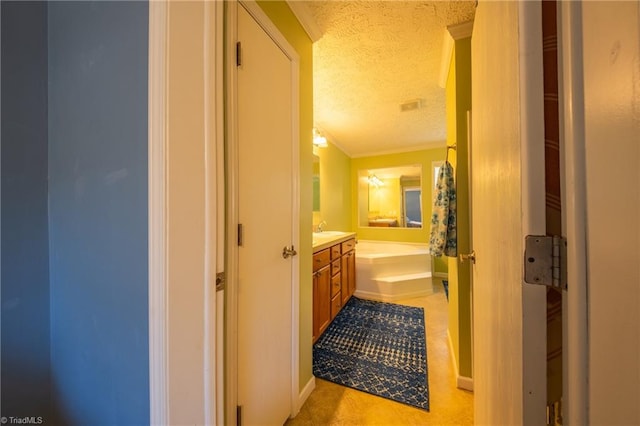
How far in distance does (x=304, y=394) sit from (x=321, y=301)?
0.78m

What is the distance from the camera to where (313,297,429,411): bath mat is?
1.55m

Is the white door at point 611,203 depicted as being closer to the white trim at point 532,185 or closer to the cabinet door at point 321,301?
the white trim at point 532,185

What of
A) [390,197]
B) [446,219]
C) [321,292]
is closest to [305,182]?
[446,219]

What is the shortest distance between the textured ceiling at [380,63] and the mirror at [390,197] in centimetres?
125

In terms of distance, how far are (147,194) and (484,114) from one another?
3.53 ft

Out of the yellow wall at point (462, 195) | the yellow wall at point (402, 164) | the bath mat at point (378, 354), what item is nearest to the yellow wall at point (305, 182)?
the bath mat at point (378, 354)

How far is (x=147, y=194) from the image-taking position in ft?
2.07

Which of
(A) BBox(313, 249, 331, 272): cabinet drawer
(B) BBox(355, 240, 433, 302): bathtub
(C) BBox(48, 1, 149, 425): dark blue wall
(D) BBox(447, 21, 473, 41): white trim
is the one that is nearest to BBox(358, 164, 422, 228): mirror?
(B) BBox(355, 240, 433, 302): bathtub

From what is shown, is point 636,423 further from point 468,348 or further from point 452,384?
point 452,384

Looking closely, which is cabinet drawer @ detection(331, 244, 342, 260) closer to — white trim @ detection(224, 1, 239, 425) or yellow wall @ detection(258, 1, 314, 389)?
yellow wall @ detection(258, 1, 314, 389)

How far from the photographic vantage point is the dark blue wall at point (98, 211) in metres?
0.66

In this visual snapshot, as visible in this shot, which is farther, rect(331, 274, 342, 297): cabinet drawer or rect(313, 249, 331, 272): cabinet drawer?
rect(331, 274, 342, 297): cabinet drawer

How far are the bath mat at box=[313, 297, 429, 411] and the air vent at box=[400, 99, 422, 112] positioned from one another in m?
2.36

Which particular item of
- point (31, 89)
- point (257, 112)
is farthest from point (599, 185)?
point (31, 89)
